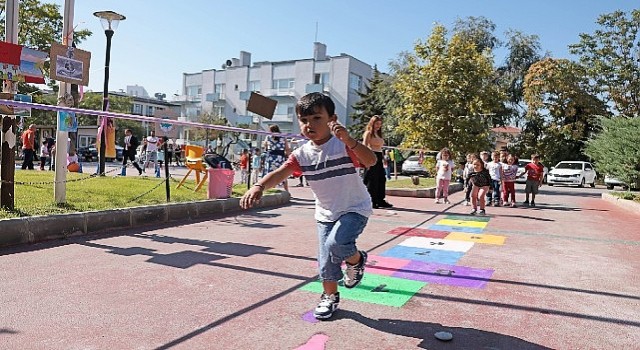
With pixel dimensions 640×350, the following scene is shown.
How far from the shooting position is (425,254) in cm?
630

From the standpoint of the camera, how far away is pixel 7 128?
7.12 m

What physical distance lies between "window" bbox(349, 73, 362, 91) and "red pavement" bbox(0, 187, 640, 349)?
50633mm

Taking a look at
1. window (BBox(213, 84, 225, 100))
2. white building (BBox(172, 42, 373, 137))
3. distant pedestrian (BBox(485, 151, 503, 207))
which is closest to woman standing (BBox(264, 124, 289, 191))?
distant pedestrian (BBox(485, 151, 503, 207))

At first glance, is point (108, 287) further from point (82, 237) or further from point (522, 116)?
point (522, 116)

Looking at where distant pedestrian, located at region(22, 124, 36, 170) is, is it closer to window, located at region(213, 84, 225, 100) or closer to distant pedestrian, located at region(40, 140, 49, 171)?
distant pedestrian, located at region(40, 140, 49, 171)

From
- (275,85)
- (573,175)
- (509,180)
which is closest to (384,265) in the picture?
(509,180)

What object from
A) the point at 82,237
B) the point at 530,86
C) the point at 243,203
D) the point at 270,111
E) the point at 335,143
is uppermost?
the point at 530,86

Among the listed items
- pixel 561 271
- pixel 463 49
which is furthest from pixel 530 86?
pixel 561 271

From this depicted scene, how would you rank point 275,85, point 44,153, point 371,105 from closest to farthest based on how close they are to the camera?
point 44,153, point 371,105, point 275,85

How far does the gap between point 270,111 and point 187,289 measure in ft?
21.2

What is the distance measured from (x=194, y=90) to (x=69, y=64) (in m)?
64.4

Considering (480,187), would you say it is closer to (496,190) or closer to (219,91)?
(496,190)

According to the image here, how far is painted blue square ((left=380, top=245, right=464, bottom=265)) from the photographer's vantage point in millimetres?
5980

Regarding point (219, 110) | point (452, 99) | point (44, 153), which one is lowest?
point (44, 153)
